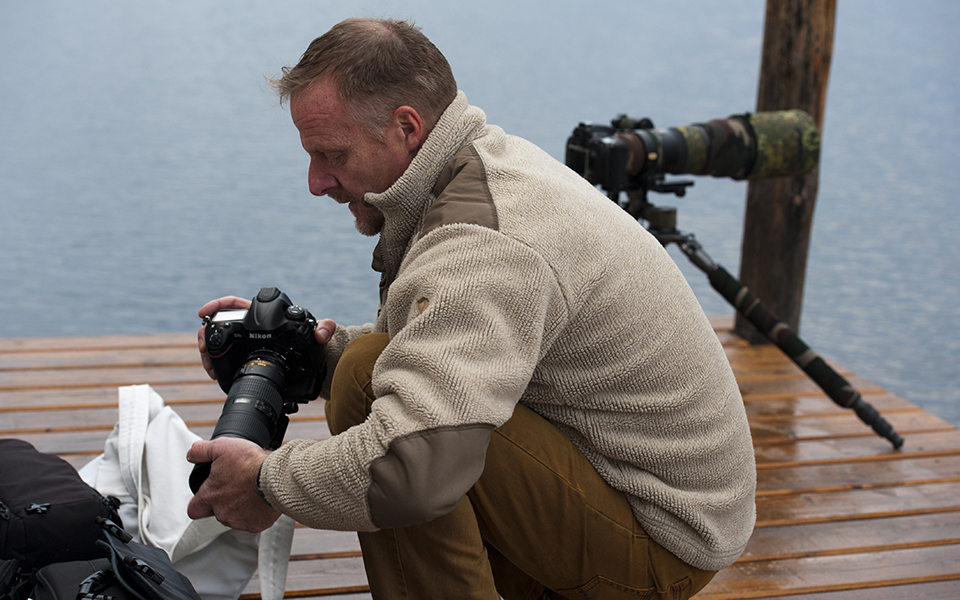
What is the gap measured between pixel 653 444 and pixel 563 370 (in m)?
0.15

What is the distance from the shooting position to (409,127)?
1051mm

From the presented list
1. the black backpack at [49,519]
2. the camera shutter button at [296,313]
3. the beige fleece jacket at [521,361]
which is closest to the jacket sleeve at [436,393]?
the beige fleece jacket at [521,361]

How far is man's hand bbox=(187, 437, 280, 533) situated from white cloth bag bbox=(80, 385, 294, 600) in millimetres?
412

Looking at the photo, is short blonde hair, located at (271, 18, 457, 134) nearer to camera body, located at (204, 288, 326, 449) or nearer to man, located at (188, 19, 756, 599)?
man, located at (188, 19, 756, 599)

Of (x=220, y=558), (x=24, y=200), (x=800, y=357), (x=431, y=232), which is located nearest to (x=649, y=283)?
(x=431, y=232)

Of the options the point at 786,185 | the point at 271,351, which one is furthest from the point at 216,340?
the point at 786,185

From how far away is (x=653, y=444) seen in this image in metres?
1.03

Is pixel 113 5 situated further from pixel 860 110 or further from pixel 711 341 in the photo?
pixel 711 341

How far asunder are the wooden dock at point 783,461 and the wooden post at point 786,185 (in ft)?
0.69

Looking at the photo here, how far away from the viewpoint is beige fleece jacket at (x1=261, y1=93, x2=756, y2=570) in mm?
839

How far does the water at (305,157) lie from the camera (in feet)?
12.6

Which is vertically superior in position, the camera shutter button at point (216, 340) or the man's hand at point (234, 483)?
the camera shutter button at point (216, 340)

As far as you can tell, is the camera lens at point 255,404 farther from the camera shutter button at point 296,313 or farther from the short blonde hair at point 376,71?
the short blonde hair at point 376,71

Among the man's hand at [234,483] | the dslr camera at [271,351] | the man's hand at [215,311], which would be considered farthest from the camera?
the man's hand at [215,311]
